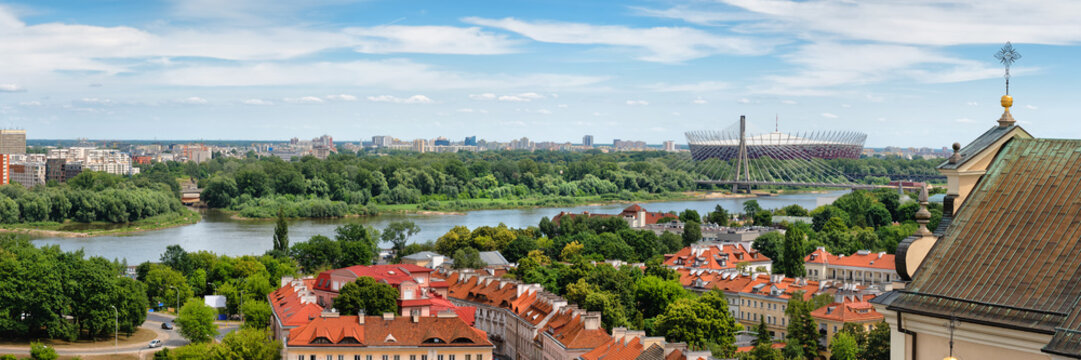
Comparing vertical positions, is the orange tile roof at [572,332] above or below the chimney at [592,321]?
below

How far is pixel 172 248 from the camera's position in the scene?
18547 millimetres

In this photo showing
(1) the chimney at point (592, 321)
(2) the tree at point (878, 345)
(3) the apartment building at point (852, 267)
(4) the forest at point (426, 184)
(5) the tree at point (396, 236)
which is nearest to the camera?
(2) the tree at point (878, 345)

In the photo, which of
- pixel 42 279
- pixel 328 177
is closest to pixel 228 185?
pixel 328 177

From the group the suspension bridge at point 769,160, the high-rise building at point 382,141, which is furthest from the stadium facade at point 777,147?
the high-rise building at point 382,141

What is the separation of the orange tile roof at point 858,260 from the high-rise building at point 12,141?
59529 mm

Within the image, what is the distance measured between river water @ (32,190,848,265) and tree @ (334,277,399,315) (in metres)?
9.93

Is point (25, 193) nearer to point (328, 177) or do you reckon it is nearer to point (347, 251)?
point (328, 177)

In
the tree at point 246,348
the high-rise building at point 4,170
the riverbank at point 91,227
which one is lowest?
the riverbank at point 91,227

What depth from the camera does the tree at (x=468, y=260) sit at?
18.7 meters

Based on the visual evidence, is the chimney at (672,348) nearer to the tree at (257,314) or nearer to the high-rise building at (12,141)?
the tree at (257,314)

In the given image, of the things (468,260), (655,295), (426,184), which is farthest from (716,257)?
(426,184)

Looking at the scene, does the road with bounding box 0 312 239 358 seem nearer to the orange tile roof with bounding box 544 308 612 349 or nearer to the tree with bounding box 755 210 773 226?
the orange tile roof with bounding box 544 308 612 349

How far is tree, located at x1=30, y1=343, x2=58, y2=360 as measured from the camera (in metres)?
11.8

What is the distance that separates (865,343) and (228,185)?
3005 cm
